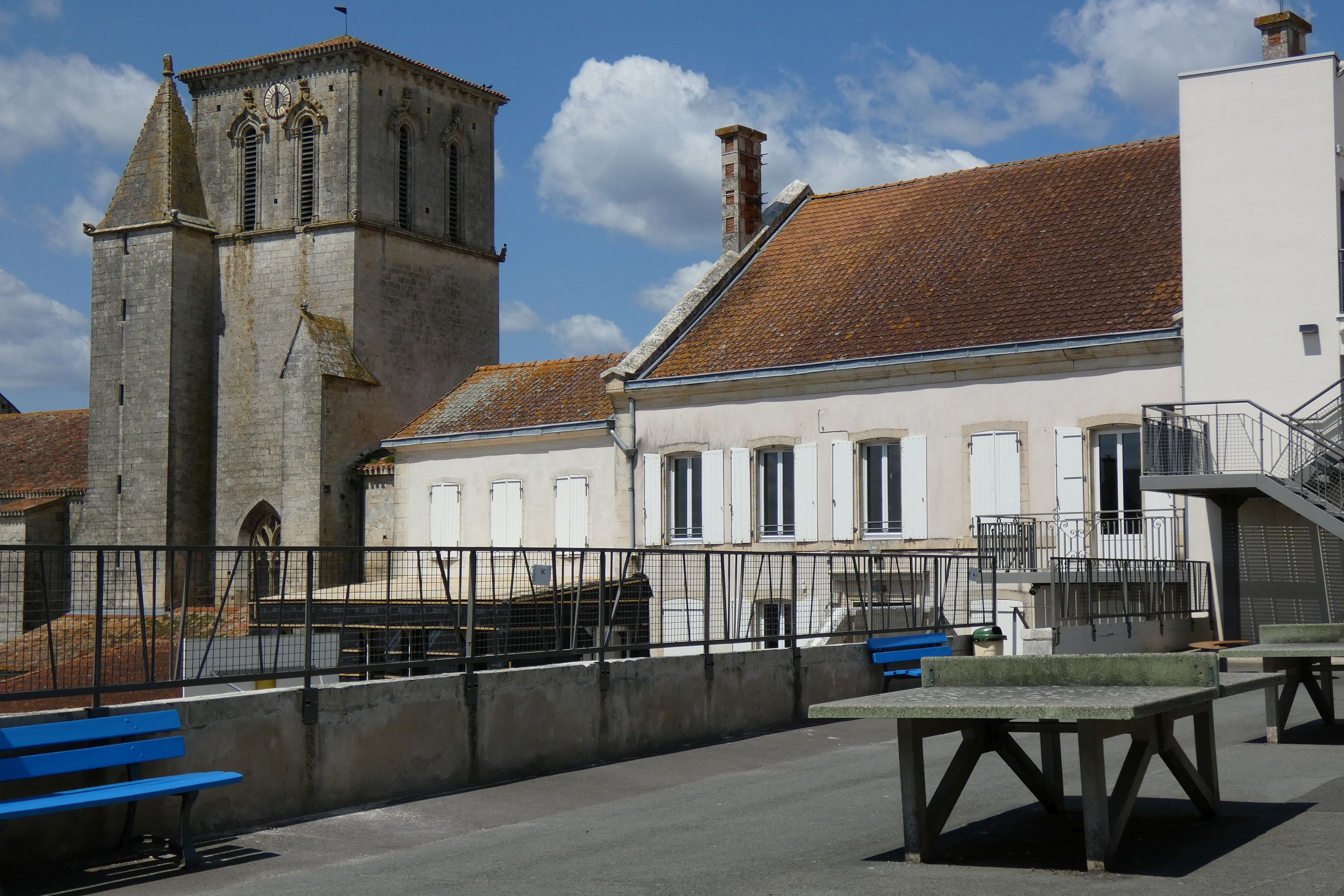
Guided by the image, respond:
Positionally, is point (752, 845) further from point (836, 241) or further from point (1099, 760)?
point (836, 241)

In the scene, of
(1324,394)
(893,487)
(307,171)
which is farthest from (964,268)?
(307,171)

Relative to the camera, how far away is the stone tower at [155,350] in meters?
38.8

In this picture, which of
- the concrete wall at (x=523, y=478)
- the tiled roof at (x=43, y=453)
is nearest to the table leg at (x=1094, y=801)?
the concrete wall at (x=523, y=478)

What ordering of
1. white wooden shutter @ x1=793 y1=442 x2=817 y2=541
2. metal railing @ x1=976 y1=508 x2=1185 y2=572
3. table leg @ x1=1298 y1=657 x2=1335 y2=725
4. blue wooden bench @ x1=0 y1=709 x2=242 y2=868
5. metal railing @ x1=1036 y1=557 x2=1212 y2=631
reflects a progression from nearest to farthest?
blue wooden bench @ x1=0 y1=709 x2=242 y2=868
table leg @ x1=1298 y1=657 x2=1335 y2=725
metal railing @ x1=1036 y1=557 x2=1212 y2=631
metal railing @ x1=976 y1=508 x2=1185 y2=572
white wooden shutter @ x1=793 y1=442 x2=817 y2=541

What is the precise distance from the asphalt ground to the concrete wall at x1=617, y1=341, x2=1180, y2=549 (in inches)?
442

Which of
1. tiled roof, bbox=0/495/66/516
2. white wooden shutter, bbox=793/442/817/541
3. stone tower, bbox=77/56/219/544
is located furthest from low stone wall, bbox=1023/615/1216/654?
tiled roof, bbox=0/495/66/516

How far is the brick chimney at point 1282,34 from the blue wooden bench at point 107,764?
21360 millimetres

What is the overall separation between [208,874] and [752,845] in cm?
290

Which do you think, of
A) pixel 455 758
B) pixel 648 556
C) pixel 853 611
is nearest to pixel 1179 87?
pixel 853 611

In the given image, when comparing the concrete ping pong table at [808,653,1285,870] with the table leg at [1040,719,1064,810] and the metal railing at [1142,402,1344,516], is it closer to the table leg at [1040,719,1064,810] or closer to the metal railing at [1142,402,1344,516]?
the table leg at [1040,719,1064,810]

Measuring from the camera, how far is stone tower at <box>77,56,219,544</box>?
1526 inches

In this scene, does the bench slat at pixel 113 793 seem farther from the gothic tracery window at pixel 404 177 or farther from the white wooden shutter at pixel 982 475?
the gothic tracery window at pixel 404 177

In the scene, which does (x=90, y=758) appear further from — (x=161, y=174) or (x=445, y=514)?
(x=161, y=174)

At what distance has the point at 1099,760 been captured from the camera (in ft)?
21.7
